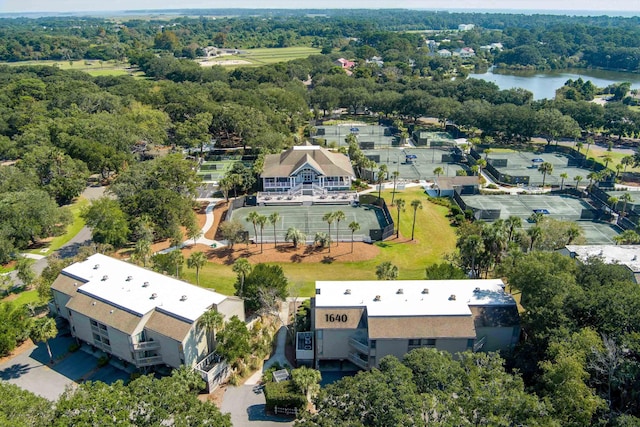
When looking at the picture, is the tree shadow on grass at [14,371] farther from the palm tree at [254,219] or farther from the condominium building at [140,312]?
the palm tree at [254,219]

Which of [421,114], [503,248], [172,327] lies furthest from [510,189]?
[172,327]

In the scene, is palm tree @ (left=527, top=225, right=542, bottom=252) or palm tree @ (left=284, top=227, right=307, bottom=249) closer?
palm tree @ (left=527, top=225, right=542, bottom=252)

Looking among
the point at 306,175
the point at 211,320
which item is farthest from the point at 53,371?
the point at 306,175

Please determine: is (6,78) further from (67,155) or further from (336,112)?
(336,112)

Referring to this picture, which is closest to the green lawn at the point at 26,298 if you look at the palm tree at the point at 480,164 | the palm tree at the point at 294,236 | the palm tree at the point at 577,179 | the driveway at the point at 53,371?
the driveway at the point at 53,371

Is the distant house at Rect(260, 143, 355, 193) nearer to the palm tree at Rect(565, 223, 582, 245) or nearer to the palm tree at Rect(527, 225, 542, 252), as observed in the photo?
the palm tree at Rect(527, 225, 542, 252)

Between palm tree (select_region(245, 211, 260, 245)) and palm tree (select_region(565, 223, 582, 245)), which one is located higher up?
palm tree (select_region(565, 223, 582, 245))

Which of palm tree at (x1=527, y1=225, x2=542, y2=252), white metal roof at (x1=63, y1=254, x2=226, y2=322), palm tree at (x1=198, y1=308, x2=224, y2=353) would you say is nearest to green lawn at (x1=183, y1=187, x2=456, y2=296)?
white metal roof at (x1=63, y1=254, x2=226, y2=322)
